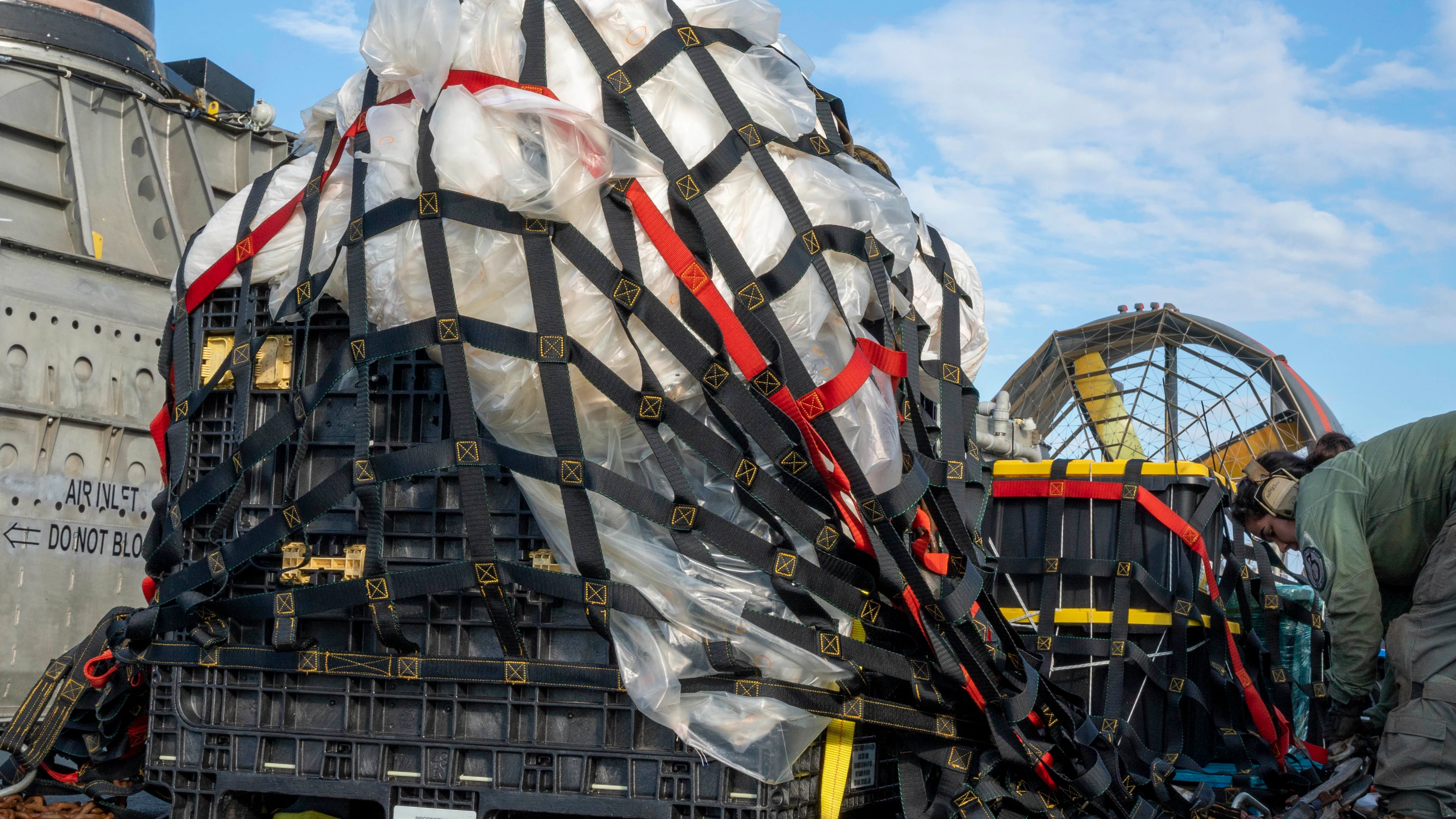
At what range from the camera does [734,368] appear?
147 inches

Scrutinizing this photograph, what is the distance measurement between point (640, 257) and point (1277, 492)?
282cm

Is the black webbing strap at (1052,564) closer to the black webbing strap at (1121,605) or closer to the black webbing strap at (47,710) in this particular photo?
the black webbing strap at (1121,605)

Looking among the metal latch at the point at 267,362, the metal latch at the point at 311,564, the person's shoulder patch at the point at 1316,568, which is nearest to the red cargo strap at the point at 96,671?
the metal latch at the point at 311,564

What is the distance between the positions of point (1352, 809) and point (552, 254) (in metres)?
3.48

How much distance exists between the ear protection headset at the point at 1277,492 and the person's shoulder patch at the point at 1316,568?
1.33ft

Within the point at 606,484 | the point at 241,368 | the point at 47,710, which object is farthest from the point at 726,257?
the point at 47,710

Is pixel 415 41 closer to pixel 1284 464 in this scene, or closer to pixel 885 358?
pixel 885 358

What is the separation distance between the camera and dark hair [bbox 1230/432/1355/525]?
479 cm

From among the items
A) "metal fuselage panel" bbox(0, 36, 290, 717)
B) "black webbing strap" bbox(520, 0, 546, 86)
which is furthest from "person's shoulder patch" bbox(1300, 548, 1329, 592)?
"metal fuselage panel" bbox(0, 36, 290, 717)

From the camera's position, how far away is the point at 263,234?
4219mm

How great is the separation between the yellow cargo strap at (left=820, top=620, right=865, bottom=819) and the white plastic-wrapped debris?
0.16m

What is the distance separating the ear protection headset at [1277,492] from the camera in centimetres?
A: 464

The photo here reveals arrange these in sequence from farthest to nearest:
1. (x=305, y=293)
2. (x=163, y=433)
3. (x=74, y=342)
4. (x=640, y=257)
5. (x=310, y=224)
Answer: (x=74, y=342)
(x=163, y=433)
(x=310, y=224)
(x=305, y=293)
(x=640, y=257)

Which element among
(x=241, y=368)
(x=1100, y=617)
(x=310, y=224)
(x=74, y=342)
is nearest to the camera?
(x=310, y=224)
